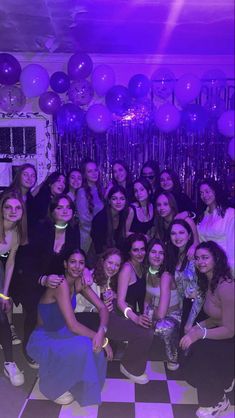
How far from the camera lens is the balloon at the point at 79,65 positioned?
128 inches

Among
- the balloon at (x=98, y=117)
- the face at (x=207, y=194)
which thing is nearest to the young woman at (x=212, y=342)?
the face at (x=207, y=194)

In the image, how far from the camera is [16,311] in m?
2.88

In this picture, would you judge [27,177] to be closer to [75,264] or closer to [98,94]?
[75,264]

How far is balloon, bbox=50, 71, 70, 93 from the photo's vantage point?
3416 millimetres

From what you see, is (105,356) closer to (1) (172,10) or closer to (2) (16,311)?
(2) (16,311)

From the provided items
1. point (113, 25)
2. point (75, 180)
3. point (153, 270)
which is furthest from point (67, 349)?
point (113, 25)

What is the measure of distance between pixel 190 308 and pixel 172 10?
5.65 ft

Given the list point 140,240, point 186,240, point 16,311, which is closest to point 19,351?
point 16,311

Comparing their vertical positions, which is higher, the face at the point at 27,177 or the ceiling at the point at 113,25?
the ceiling at the point at 113,25

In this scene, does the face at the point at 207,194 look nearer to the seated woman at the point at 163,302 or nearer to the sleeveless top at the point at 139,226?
the sleeveless top at the point at 139,226

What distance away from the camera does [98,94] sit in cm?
351

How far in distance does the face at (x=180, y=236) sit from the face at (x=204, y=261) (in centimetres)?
38

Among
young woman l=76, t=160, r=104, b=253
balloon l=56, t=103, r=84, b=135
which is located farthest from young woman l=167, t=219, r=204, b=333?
balloon l=56, t=103, r=84, b=135

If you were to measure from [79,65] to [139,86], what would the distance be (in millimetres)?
497
